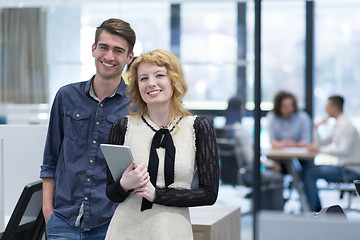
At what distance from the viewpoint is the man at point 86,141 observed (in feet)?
6.91

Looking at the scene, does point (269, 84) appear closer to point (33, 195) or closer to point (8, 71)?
point (8, 71)

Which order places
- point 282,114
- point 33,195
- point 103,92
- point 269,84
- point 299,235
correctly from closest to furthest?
A: 1. point 299,235
2. point 103,92
3. point 33,195
4. point 282,114
5. point 269,84

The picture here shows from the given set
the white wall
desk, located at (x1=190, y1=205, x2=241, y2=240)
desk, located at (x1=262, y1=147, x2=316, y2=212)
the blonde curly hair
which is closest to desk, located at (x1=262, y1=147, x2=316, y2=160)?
desk, located at (x1=262, y1=147, x2=316, y2=212)

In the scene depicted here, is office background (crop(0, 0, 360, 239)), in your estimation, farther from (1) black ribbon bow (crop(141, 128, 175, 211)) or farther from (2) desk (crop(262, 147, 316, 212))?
(1) black ribbon bow (crop(141, 128, 175, 211))

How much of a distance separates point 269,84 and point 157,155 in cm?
650

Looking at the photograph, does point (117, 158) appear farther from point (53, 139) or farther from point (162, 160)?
point (53, 139)

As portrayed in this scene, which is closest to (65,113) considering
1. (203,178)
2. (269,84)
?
(203,178)

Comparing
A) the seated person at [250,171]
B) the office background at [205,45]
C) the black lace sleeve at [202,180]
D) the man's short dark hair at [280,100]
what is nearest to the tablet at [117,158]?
the black lace sleeve at [202,180]

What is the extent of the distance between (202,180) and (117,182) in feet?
0.83

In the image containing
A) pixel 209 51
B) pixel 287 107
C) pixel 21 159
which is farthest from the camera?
pixel 209 51

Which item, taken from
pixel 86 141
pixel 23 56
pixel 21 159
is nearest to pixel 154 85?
pixel 86 141

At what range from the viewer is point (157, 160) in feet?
5.92

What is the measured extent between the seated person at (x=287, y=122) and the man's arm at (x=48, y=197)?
4.49 m

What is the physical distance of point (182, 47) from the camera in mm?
7145
